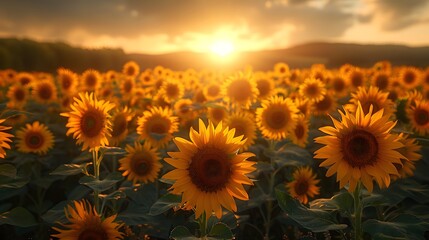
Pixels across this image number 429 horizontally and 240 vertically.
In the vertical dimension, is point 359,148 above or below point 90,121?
above

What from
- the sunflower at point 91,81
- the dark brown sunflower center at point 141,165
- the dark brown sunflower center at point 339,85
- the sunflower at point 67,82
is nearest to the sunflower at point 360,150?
the dark brown sunflower center at point 141,165

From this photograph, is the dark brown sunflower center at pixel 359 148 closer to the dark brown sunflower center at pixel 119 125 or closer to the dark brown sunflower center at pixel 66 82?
the dark brown sunflower center at pixel 119 125

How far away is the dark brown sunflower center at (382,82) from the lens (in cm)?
922

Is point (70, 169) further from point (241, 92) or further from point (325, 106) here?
point (325, 106)

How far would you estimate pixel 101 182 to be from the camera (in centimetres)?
398

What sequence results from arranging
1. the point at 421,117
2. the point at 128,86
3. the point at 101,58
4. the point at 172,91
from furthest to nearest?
the point at 101,58, the point at 128,86, the point at 172,91, the point at 421,117

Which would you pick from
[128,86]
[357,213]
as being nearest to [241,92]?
[357,213]

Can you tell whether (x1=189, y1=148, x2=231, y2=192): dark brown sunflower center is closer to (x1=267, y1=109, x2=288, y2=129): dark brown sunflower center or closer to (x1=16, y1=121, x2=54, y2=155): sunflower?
(x1=267, y1=109, x2=288, y2=129): dark brown sunflower center

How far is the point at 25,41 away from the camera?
41.9 metres

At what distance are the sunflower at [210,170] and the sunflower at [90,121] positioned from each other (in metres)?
1.55

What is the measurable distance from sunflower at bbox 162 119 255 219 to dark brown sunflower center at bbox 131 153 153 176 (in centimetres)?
216

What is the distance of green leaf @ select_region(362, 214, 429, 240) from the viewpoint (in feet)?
10.3

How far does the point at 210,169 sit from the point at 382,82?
7.14 m

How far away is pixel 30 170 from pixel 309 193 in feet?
13.5
